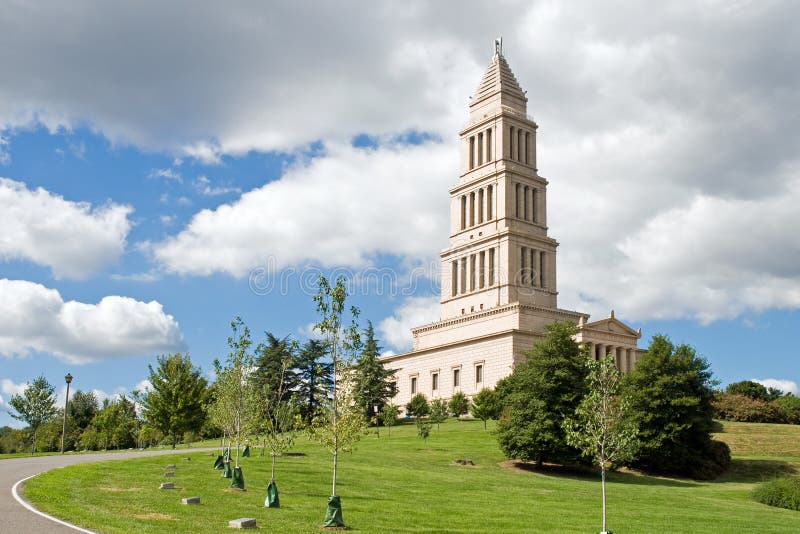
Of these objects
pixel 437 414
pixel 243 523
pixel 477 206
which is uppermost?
pixel 477 206

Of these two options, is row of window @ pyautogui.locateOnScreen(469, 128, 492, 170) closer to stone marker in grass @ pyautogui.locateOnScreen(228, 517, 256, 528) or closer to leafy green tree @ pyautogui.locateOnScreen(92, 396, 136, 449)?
leafy green tree @ pyautogui.locateOnScreen(92, 396, 136, 449)

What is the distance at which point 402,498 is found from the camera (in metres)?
27.6

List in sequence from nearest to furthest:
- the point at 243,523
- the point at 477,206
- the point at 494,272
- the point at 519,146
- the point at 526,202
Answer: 1. the point at 243,523
2. the point at 494,272
3. the point at 526,202
4. the point at 477,206
5. the point at 519,146

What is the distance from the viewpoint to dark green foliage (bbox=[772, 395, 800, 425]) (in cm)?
7131

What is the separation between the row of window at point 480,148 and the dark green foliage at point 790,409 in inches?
1721

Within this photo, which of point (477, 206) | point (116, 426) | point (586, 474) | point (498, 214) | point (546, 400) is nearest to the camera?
point (586, 474)

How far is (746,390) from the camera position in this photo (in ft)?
314

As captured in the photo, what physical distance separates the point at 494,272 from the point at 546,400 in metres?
46.8

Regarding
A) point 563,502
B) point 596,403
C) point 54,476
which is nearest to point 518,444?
point 563,502

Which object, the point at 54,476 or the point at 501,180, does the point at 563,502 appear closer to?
Result: the point at 54,476

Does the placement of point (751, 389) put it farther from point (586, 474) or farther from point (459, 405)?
point (586, 474)

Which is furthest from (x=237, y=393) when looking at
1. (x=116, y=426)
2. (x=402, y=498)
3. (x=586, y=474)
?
(x=116, y=426)

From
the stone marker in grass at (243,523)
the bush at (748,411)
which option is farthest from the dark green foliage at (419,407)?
the stone marker in grass at (243,523)

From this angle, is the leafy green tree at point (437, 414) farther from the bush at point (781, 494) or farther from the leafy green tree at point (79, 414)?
the leafy green tree at point (79, 414)
